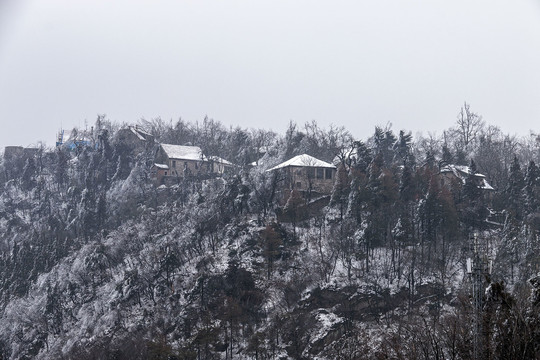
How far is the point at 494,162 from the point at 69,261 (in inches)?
2278

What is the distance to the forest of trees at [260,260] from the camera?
188 ft

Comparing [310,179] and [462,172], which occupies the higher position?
[462,172]

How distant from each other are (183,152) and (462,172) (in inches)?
1677

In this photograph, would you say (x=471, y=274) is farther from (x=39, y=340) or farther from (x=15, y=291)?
(x=15, y=291)

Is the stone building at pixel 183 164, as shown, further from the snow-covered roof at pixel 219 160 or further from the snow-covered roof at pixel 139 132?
the snow-covered roof at pixel 139 132

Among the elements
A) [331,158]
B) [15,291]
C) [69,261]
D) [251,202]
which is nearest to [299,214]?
[251,202]

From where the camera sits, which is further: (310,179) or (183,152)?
(183,152)

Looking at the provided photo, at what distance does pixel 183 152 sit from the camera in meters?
96.7

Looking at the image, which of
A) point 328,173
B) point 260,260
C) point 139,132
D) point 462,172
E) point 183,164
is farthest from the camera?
point 139,132

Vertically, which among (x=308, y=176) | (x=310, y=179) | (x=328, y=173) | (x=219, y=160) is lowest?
(x=310, y=179)

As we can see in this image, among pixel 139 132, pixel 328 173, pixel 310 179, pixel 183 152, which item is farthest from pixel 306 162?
pixel 139 132

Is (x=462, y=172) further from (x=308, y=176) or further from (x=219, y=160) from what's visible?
(x=219, y=160)

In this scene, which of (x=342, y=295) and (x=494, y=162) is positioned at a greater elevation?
(x=494, y=162)

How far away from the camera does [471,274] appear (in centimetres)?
→ 2794
